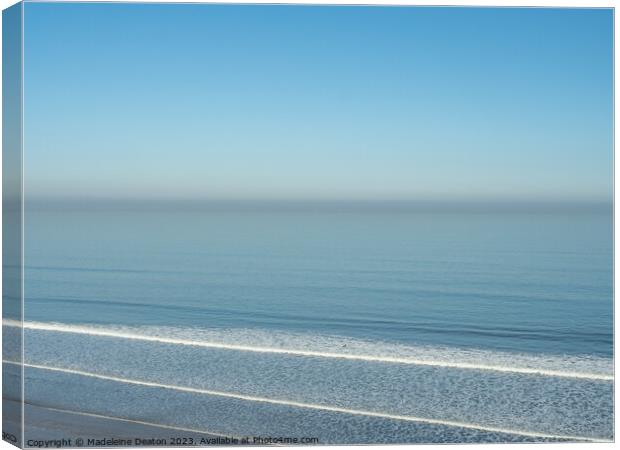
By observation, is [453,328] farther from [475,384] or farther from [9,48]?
[9,48]

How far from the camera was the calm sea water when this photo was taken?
6.01 m

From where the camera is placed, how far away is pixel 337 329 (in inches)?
354

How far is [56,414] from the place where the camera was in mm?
5812

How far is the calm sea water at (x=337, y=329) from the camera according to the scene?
6012 mm

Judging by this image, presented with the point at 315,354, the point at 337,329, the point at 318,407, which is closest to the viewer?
the point at 318,407

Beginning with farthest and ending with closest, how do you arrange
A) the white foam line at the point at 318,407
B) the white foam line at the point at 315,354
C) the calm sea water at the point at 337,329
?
the white foam line at the point at 315,354 → the calm sea water at the point at 337,329 → the white foam line at the point at 318,407

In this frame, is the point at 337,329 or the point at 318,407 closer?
the point at 318,407

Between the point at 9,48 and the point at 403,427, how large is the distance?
361 centimetres

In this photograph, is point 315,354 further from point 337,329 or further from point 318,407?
point 318,407

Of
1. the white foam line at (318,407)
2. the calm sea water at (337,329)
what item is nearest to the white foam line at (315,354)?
the calm sea water at (337,329)

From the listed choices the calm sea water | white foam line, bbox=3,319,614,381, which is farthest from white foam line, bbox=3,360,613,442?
white foam line, bbox=3,319,614,381


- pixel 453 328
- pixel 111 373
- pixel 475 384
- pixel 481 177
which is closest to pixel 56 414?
pixel 111 373

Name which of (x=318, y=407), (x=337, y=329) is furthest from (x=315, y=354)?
(x=318, y=407)

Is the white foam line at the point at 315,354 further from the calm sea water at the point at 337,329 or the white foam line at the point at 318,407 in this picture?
the white foam line at the point at 318,407
